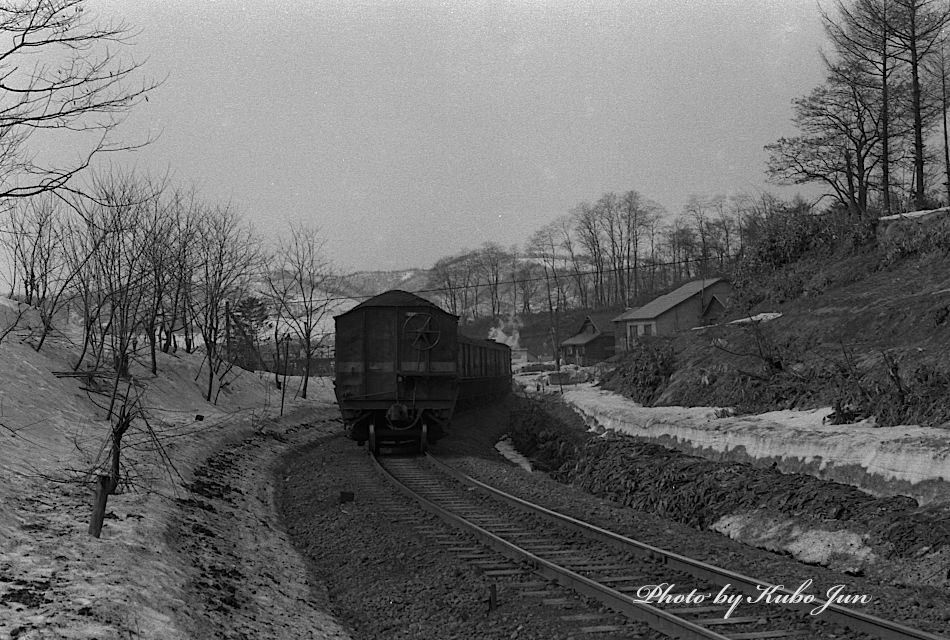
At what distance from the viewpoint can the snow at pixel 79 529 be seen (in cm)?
575

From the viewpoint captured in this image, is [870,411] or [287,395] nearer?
[870,411]

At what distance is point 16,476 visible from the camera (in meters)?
9.39

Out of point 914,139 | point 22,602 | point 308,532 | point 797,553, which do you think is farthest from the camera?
point 914,139

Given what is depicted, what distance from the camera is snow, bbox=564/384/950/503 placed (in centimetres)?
941

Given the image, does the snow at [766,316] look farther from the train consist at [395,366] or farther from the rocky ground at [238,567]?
the rocky ground at [238,567]

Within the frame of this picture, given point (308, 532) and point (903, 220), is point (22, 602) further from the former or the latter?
point (903, 220)

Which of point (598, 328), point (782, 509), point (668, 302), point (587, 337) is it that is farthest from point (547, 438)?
point (587, 337)

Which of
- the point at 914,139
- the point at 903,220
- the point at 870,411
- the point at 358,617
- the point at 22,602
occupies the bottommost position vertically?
the point at 358,617

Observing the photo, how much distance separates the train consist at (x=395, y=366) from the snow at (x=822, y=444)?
540 centimetres

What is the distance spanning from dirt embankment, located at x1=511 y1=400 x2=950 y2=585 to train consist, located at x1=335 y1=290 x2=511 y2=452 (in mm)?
4146

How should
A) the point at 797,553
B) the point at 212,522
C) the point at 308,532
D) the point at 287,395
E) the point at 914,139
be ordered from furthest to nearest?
the point at 287,395
the point at 914,139
the point at 308,532
the point at 212,522
the point at 797,553

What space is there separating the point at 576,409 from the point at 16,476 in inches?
819

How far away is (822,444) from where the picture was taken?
11445mm

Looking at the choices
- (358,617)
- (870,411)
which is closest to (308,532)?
(358,617)
